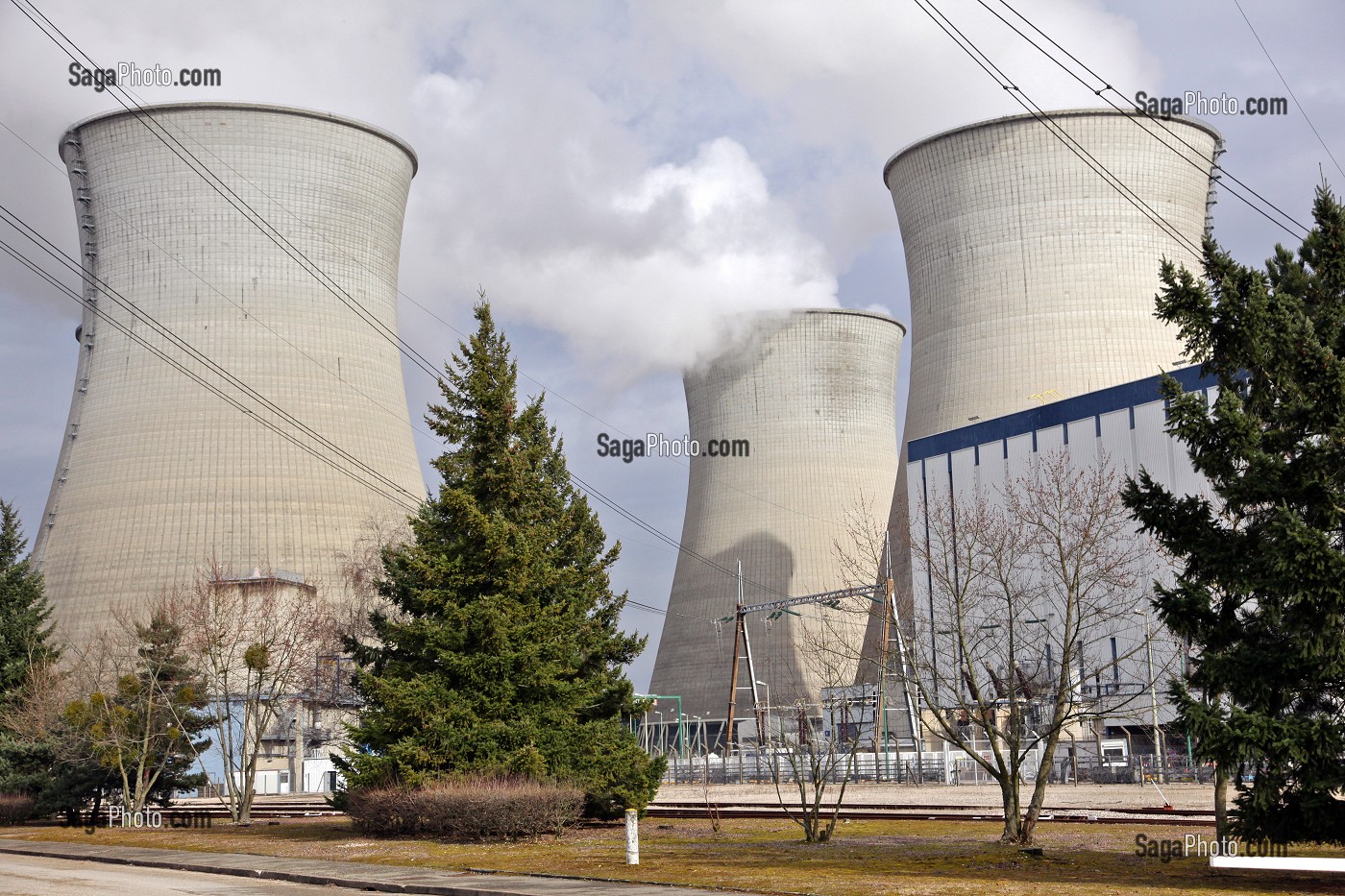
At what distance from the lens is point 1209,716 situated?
24.1 feet

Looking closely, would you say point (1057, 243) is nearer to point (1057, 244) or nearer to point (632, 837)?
point (1057, 244)

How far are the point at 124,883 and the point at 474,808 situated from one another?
3.29 m

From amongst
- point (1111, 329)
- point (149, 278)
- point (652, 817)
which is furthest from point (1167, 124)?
point (149, 278)

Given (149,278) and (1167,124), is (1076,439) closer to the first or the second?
(1167,124)

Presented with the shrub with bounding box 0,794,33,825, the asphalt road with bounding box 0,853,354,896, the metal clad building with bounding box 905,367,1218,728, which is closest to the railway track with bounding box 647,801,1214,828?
the asphalt road with bounding box 0,853,354,896

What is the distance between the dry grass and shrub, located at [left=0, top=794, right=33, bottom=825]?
3006mm

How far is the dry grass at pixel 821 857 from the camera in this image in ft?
25.4

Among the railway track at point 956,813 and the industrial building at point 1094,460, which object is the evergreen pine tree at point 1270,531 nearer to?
the railway track at point 956,813

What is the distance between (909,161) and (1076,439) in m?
7.35

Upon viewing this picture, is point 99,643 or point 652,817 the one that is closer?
point 652,817

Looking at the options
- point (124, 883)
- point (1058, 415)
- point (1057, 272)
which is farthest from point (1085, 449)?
point (124, 883)

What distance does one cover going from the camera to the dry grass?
7742 mm

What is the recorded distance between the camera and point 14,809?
18.2 metres

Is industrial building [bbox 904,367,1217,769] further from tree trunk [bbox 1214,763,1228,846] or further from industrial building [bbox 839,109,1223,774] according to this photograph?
tree trunk [bbox 1214,763,1228,846]
